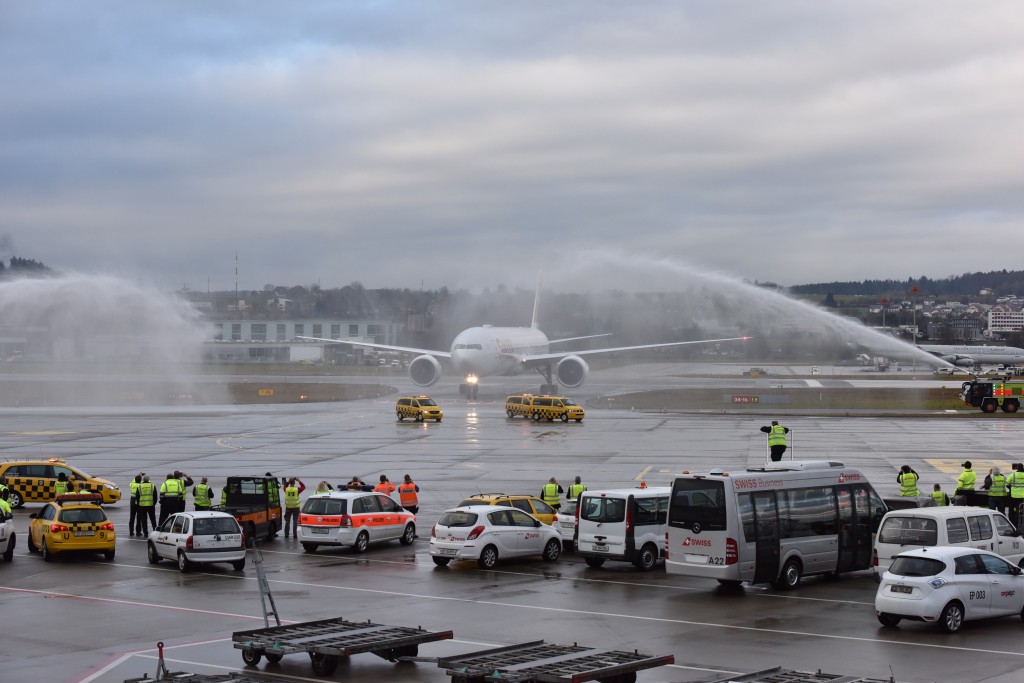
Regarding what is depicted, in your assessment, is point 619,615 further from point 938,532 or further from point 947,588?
point 938,532

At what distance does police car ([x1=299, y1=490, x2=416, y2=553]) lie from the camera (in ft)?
98.5

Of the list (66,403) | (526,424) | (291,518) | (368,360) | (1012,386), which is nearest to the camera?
(291,518)

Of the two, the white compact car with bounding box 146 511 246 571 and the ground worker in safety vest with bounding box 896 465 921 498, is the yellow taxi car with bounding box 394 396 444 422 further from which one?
the white compact car with bounding box 146 511 246 571

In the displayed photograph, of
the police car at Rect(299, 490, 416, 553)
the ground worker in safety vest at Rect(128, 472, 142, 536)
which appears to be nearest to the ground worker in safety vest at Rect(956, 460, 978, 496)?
the police car at Rect(299, 490, 416, 553)

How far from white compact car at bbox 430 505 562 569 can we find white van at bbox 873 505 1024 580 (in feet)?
26.8

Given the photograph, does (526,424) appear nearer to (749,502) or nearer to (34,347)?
(749,502)

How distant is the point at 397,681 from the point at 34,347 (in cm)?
12876

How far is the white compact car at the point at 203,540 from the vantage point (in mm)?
27141

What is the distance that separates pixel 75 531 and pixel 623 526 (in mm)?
13541

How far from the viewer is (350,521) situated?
30062 millimetres

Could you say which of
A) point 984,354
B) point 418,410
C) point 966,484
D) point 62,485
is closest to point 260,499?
point 62,485

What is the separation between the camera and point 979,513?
2491 centimetres

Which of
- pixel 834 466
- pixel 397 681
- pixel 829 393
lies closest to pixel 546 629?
pixel 397 681

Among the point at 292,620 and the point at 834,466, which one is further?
the point at 834,466
